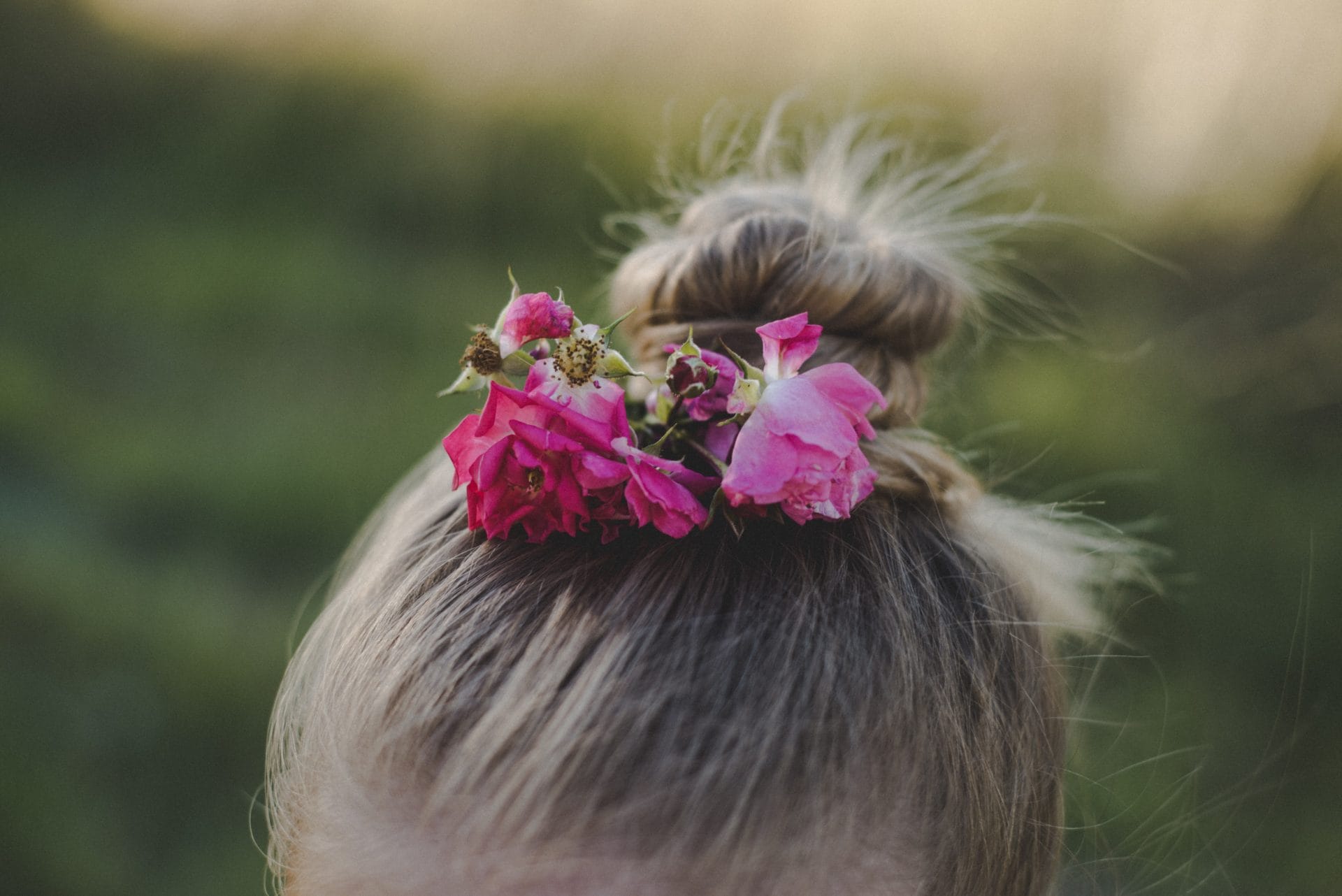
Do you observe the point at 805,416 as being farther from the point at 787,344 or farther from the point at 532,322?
the point at 532,322

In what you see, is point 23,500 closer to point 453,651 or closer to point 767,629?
point 453,651

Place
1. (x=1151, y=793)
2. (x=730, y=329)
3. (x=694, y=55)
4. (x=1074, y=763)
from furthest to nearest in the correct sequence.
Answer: (x=694, y=55) < (x=1151, y=793) < (x=1074, y=763) < (x=730, y=329)

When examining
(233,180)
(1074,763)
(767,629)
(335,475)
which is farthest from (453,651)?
(233,180)

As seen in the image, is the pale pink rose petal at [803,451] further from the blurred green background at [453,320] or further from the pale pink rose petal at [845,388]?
the blurred green background at [453,320]

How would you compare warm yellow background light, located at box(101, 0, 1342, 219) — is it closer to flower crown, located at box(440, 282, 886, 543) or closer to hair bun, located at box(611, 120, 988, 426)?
hair bun, located at box(611, 120, 988, 426)

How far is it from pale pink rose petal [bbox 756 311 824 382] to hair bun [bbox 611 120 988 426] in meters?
0.10

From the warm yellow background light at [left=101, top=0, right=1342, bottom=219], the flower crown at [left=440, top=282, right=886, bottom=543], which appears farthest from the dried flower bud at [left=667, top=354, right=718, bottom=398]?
the warm yellow background light at [left=101, top=0, right=1342, bottom=219]

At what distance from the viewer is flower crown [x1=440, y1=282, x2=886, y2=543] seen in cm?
53

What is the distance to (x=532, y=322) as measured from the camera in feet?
1.82

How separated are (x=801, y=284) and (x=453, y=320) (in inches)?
48.0

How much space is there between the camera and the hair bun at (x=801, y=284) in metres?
0.68

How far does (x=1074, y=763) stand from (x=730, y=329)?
1.77 feet

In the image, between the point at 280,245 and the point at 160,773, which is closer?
the point at 160,773

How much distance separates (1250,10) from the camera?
4.51 feet
